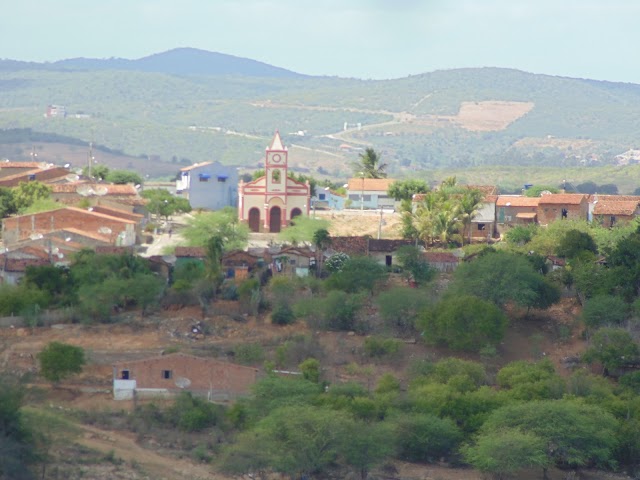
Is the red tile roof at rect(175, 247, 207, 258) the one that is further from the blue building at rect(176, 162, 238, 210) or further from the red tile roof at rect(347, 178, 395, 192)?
the blue building at rect(176, 162, 238, 210)

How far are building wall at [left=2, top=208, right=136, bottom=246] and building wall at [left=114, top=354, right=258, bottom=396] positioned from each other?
1981cm

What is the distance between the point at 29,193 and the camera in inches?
2985

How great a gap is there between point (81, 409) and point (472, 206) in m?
26.3

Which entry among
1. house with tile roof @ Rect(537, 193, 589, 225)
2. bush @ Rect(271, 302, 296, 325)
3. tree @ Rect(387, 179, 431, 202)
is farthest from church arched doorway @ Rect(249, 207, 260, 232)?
bush @ Rect(271, 302, 296, 325)

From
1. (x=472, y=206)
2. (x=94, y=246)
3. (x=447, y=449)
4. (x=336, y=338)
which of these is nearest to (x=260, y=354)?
(x=336, y=338)

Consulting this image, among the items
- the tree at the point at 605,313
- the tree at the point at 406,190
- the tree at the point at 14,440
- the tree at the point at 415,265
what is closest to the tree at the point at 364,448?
the tree at the point at 14,440

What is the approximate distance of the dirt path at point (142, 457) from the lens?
39500 mm

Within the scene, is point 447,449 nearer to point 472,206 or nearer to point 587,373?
point 587,373

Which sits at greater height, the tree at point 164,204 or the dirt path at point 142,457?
the tree at point 164,204

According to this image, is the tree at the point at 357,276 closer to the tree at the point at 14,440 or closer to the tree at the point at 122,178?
the tree at the point at 14,440

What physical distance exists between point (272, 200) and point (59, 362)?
94.8 feet

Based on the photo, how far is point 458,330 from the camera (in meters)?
49.1

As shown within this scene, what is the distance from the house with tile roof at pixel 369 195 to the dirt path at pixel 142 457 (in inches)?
1539

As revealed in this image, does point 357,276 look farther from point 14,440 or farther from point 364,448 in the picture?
point 14,440
